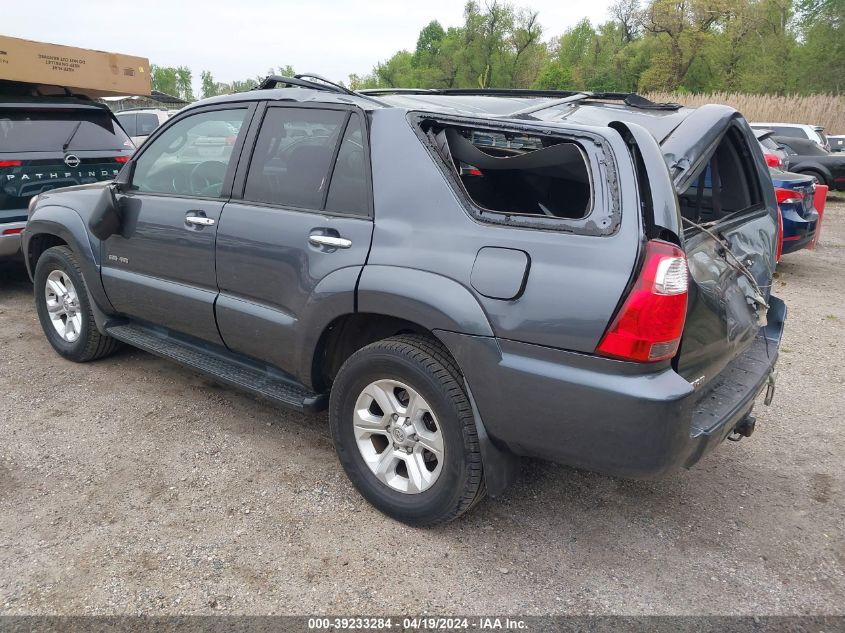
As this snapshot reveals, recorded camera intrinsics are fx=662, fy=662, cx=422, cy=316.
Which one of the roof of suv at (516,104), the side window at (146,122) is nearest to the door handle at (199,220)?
the roof of suv at (516,104)

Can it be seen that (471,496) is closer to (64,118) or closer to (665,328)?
(665,328)

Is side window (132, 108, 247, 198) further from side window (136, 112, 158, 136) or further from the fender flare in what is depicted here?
side window (136, 112, 158, 136)

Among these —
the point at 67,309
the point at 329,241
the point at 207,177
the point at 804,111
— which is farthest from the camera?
the point at 804,111

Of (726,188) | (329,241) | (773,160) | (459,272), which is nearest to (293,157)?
(329,241)

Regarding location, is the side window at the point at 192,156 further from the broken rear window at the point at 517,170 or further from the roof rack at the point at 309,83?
the broken rear window at the point at 517,170

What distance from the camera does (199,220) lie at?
3500mm

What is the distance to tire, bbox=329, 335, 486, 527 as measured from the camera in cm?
262

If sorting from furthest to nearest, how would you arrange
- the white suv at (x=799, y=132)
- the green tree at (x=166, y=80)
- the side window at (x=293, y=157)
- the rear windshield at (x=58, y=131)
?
the green tree at (x=166, y=80) → the white suv at (x=799, y=132) → the rear windshield at (x=58, y=131) → the side window at (x=293, y=157)

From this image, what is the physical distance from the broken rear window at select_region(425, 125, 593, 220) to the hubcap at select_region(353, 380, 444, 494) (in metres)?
0.88

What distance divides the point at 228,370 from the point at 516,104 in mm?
2039

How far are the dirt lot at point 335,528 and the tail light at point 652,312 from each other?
989mm

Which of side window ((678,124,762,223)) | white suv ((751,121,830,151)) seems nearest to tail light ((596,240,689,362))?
side window ((678,124,762,223))

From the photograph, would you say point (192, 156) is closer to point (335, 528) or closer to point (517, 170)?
point (517, 170)

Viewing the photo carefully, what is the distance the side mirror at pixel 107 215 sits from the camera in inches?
156
